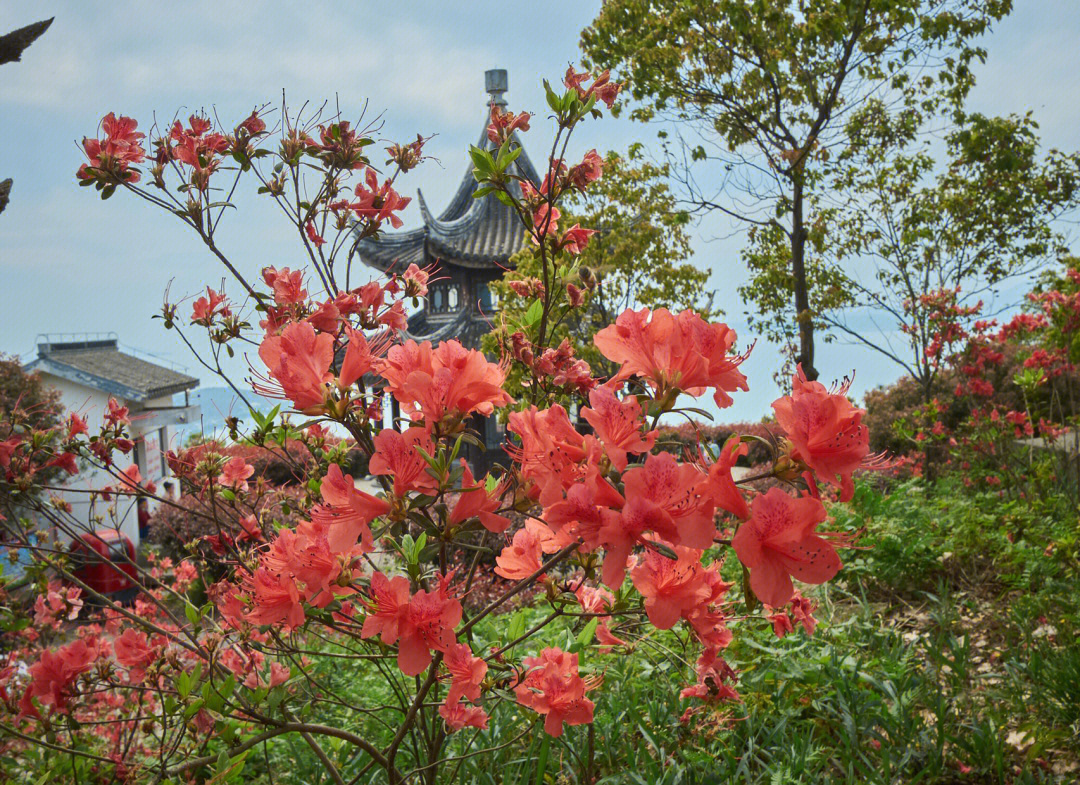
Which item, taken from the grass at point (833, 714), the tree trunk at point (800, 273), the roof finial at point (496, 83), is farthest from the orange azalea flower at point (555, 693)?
the roof finial at point (496, 83)

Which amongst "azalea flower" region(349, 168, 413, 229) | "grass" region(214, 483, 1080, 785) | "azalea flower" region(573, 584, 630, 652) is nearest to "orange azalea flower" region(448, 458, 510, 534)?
"azalea flower" region(573, 584, 630, 652)

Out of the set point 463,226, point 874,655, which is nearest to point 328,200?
point 874,655

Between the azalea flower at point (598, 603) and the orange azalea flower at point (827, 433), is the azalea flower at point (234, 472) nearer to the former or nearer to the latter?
the azalea flower at point (598, 603)

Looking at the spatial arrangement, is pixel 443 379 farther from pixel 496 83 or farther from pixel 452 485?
pixel 496 83

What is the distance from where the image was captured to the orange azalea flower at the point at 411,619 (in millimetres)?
1218

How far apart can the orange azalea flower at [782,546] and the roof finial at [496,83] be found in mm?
18672

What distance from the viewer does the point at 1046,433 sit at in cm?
715

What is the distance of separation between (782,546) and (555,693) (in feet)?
2.26

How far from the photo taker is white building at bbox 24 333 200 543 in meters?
14.5

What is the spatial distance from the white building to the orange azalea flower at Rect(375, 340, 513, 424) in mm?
9925

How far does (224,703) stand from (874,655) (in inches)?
97.2

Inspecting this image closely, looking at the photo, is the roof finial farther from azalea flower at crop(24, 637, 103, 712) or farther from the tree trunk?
azalea flower at crop(24, 637, 103, 712)

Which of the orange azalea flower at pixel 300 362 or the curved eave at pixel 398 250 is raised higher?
the curved eave at pixel 398 250

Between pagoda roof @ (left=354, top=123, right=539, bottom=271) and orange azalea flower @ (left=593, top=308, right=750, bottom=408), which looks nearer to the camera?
orange azalea flower @ (left=593, top=308, right=750, bottom=408)
